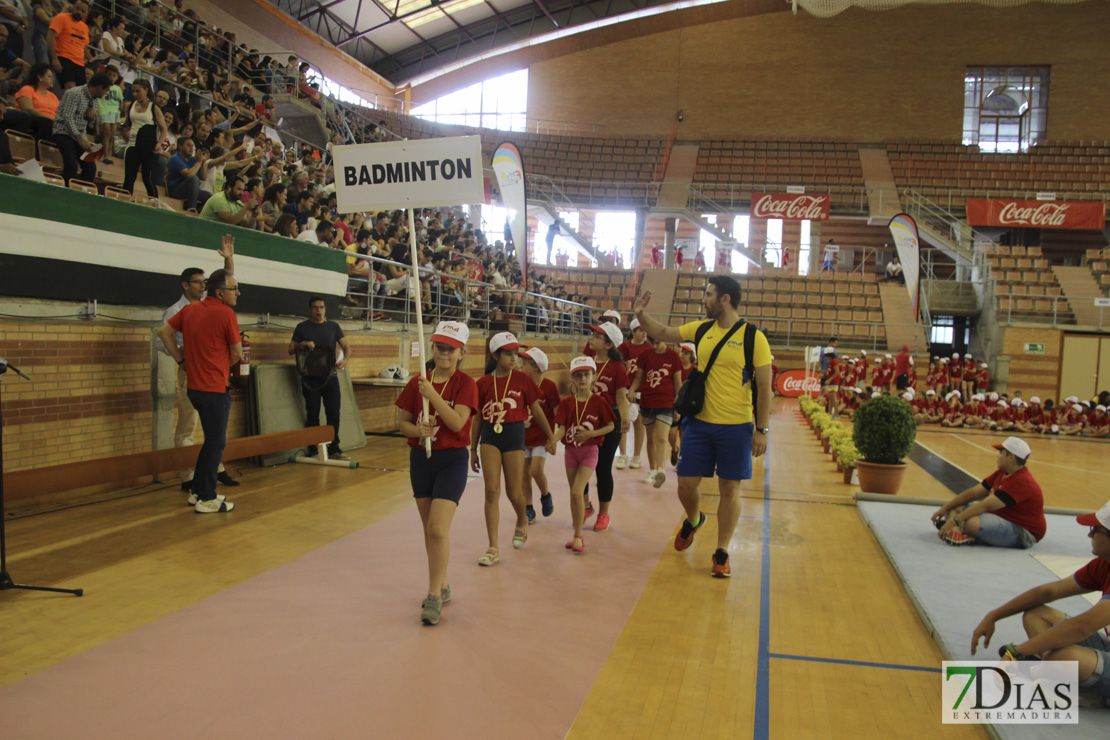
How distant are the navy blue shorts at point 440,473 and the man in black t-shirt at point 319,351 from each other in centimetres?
496

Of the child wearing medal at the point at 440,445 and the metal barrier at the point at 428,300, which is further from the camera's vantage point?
the metal barrier at the point at 428,300

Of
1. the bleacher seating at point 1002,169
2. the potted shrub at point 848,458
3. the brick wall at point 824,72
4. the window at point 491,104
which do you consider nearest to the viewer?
the potted shrub at point 848,458

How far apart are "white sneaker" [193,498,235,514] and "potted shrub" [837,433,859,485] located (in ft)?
24.8

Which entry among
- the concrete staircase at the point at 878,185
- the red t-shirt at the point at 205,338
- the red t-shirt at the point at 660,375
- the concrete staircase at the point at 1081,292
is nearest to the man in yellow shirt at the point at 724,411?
the red t-shirt at the point at 660,375

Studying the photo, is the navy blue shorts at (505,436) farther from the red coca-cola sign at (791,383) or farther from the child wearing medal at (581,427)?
the red coca-cola sign at (791,383)

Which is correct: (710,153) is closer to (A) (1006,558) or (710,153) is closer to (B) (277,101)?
(B) (277,101)

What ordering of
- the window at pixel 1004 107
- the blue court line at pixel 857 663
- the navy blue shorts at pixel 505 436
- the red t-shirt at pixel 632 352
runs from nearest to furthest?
the blue court line at pixel 857 663, the navy blue shorts at pixel 505 436, the red t-shirt at pixel 632 352, the window at pixel 1004 107

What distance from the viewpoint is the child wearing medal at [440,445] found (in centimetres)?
455

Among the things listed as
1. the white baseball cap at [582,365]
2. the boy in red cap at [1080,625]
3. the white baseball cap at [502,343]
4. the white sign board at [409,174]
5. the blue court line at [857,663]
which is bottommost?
the blue court line at [857,663]

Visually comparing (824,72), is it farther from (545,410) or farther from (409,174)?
(409,174)

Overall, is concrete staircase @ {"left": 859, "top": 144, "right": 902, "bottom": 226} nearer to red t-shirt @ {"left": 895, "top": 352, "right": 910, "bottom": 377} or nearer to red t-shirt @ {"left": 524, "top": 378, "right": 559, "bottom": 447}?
red t-shirt @ {"left": 895, "top": 352, "right": 910, "bottom": 377}

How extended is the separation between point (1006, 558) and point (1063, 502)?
14.9 ft

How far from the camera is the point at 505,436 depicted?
577 cm

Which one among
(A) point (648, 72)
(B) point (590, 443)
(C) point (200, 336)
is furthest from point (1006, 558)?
(A) point (648, 72)
